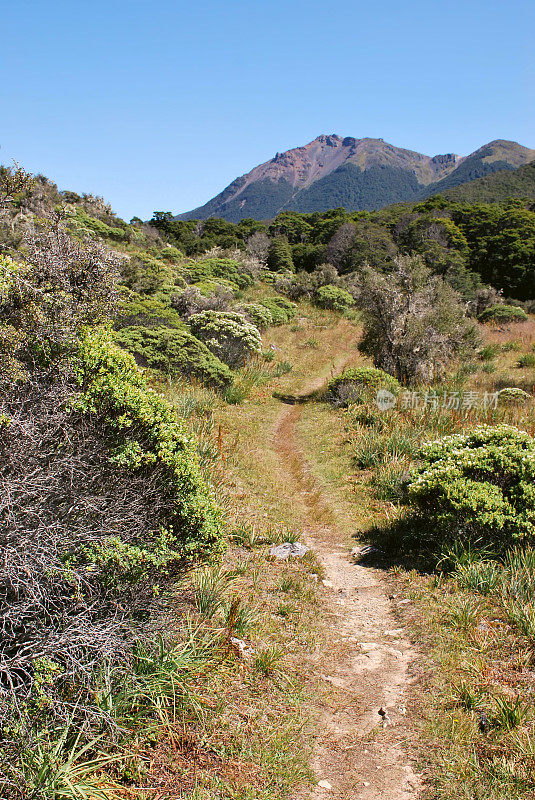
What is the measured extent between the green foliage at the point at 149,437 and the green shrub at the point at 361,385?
Result: 829cm

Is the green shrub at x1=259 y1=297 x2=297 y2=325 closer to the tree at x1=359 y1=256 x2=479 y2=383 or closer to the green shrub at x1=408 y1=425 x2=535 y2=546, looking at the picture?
the tree at x1=359 y1=256 x2=479 y2=383

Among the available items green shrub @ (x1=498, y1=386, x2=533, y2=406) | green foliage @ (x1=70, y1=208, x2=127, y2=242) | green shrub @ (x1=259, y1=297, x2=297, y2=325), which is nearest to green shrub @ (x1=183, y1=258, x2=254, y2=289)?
green shrub @ (x1=259, y1=297, x2=297, y2=325)

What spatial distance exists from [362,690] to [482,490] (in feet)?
8.58

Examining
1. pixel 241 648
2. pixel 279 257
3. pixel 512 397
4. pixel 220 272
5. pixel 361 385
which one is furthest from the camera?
pixel 279 257

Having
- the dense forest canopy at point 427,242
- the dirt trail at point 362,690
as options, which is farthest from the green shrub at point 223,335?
the dense forest canopy at point 427,242

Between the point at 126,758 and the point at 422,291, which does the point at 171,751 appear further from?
the point at 422,291

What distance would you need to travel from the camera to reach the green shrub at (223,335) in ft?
47.0

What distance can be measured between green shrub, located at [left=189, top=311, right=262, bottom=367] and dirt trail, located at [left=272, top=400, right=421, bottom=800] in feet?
29.1

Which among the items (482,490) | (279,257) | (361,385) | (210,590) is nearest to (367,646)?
(210,590)

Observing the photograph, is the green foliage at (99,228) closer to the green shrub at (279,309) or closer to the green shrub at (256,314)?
the green shrub at (279,309)

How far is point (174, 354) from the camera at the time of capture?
1162 centimetres

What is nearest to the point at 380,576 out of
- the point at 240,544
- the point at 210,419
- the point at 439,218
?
the point at 240,544

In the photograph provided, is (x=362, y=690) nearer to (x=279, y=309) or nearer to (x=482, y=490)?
(x=482, y=490)

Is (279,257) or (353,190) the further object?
(353,190)
